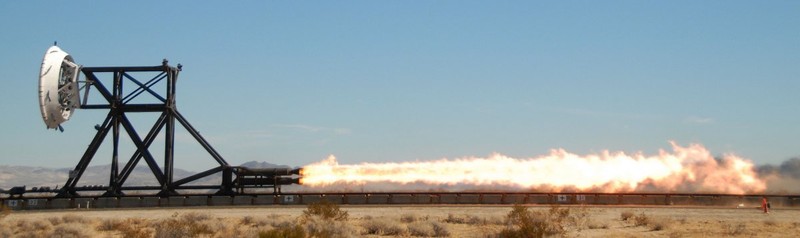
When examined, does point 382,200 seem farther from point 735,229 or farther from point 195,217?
point 735,229

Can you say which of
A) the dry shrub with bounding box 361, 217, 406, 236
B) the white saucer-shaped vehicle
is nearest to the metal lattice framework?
the white saucer-shaped vehicle

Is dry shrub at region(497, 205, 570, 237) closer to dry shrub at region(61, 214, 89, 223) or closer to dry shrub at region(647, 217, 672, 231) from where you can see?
dry shrub at region(647, 217, 672, 231)

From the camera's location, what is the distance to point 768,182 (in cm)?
6394

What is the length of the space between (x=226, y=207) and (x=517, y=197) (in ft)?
48.4

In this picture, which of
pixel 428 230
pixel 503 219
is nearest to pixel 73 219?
pixel 428 230

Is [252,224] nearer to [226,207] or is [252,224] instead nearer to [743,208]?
[226,207]

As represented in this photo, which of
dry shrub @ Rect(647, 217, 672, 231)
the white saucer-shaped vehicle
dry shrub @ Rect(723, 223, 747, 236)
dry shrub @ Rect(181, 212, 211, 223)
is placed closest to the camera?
dry shrub @ Rect(723, 223, 747, 236)

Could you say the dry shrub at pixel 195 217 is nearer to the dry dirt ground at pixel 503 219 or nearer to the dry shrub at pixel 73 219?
the dry dirt ground at pixel 503 219

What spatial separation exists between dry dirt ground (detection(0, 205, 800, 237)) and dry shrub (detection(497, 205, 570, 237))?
1.63 feet

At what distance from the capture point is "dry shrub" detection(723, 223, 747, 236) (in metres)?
25.5

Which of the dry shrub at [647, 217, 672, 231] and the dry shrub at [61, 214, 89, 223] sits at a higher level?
the dry shrub at [61, 214, 89, 223]

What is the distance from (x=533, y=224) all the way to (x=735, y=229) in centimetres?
691

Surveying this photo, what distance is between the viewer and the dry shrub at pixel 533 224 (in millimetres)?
23141

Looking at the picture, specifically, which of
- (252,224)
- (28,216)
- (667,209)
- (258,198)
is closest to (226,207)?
(258,198)
